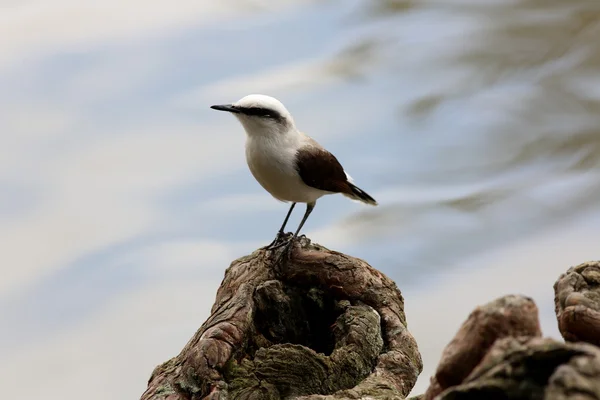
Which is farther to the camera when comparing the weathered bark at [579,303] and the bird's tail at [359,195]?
the bird's tail at [359,195]

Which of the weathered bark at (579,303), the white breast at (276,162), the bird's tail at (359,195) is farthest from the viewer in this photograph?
the bird's tail at (359,195)

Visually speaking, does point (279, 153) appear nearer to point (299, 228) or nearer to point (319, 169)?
point (319, 169)

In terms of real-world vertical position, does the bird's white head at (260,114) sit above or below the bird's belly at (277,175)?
above

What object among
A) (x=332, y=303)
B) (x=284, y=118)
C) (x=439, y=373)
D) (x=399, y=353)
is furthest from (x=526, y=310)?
(x=284, y=118)

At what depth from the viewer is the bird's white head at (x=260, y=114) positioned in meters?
4.55

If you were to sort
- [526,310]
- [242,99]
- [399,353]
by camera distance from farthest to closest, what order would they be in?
[242,99] < [399,353] < [526,310]

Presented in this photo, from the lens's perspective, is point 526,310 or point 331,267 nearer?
point 526,310

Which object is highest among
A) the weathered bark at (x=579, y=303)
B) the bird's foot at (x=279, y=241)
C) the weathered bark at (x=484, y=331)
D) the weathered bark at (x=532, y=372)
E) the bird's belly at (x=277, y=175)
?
the bird's belly at (x=277, y=175)

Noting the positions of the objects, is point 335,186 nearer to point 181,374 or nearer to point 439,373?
point 181,374

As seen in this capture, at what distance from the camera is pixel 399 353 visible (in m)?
3.77

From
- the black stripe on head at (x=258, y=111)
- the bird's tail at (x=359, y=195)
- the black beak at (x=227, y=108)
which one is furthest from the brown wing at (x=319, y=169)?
the black beak at (x=227, y=108)

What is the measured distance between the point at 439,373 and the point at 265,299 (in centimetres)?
173

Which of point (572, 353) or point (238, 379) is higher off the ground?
point (238, 379)

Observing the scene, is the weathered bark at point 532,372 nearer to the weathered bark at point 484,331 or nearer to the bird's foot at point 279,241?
the weathered bark at point 484,331
